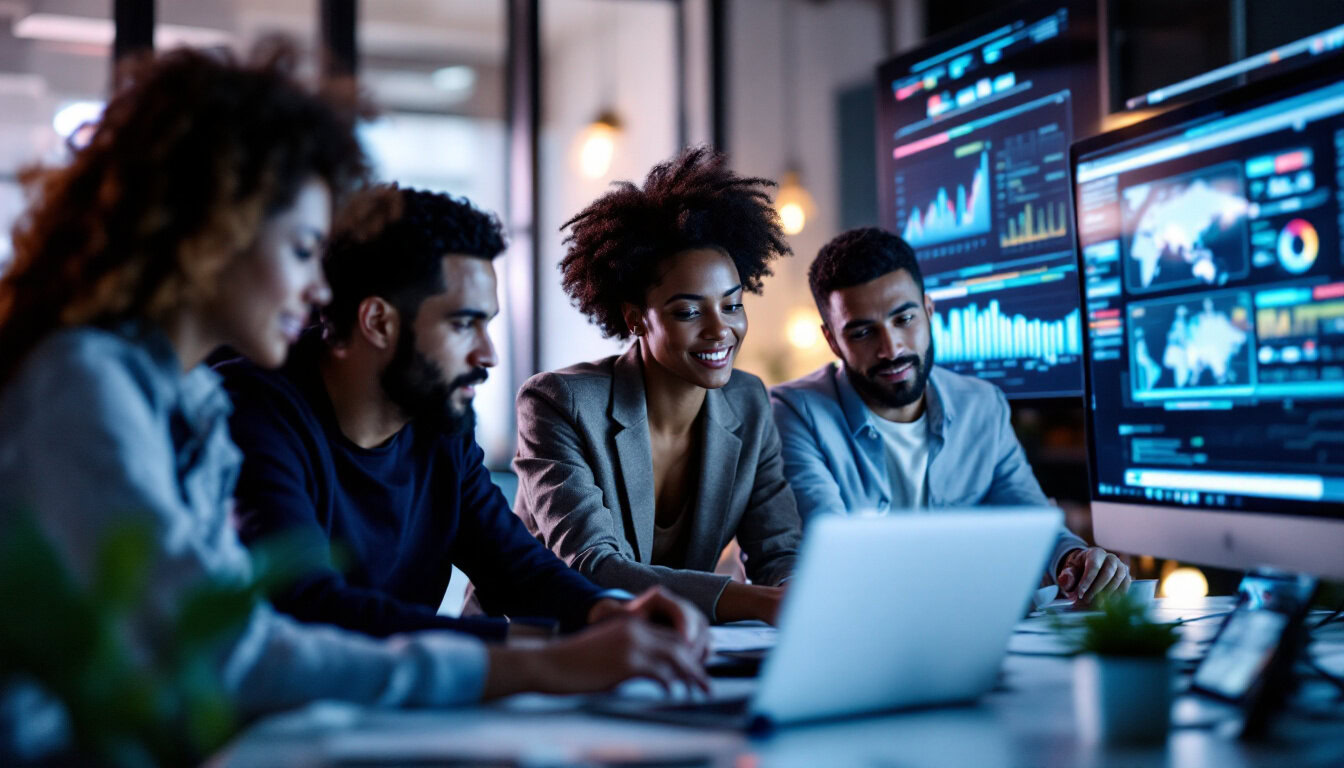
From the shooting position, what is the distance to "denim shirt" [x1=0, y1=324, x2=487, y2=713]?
99 centimetres

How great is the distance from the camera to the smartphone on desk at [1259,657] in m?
1.00

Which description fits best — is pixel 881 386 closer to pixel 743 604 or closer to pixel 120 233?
pixel 743 604

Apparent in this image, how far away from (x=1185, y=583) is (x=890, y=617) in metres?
1.94

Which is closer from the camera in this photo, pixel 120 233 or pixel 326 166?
pixel 120 233

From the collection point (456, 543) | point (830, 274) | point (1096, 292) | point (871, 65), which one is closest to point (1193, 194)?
point (1096, 292)

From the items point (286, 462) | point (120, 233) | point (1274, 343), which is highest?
point (120, 233)

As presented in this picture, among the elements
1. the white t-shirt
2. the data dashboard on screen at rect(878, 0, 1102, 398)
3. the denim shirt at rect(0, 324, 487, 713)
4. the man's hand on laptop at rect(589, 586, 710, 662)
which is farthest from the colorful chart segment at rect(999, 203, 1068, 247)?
the denim shirt at rect(0, 324, 487, 713)

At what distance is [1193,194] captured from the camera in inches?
56.3

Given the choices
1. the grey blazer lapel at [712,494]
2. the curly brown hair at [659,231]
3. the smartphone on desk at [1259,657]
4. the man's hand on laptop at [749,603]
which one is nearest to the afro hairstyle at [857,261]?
the curly brown hair at [659,231]

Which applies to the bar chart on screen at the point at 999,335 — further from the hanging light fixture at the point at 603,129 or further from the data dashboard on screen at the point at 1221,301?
the hanging light fixture at the point at 603,129

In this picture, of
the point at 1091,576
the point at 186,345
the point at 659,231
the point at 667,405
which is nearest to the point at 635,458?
the point at 667,405

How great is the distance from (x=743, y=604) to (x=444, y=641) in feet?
2.25

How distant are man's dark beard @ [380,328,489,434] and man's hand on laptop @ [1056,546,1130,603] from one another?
963 millimetres

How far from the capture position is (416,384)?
5.45 ft
